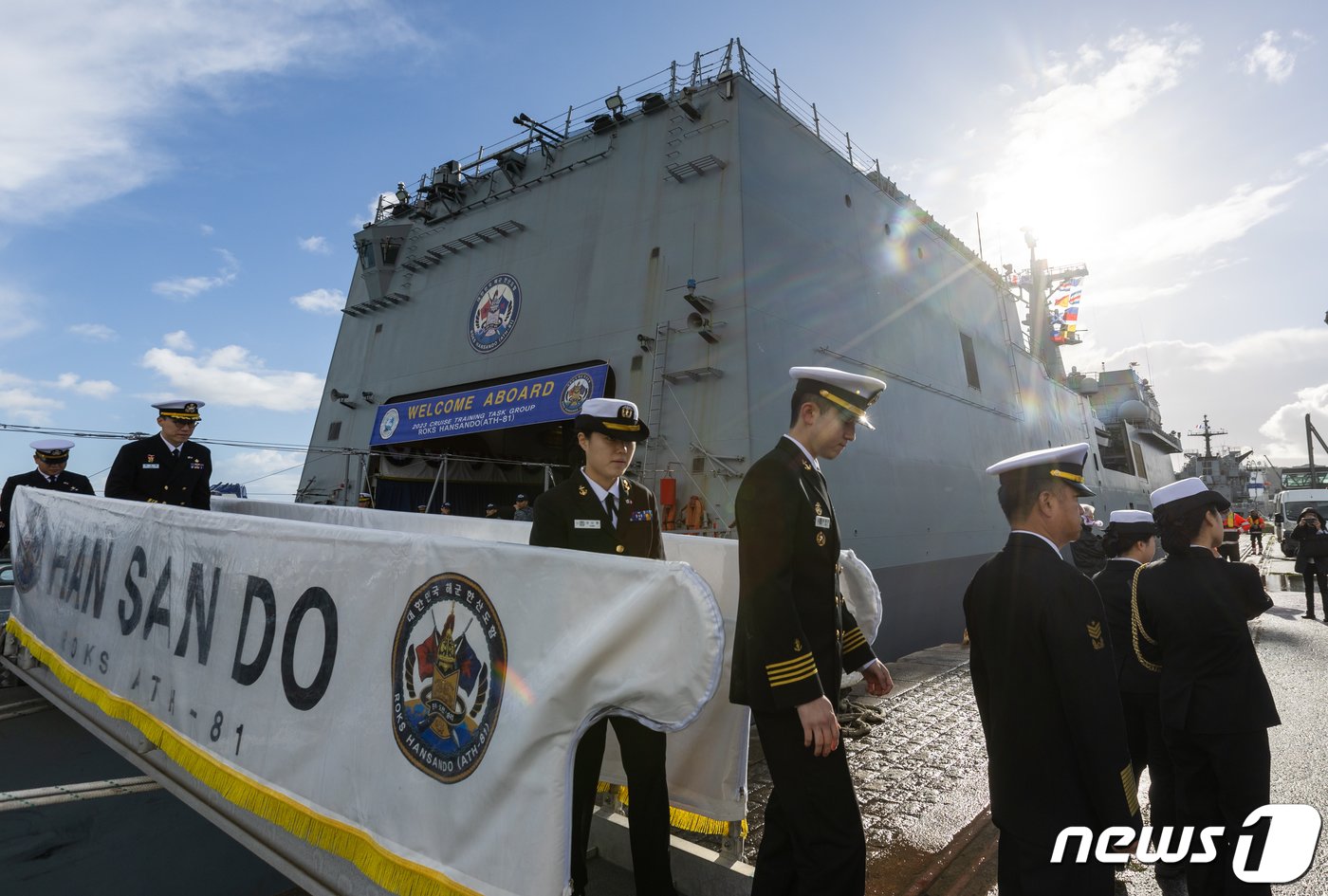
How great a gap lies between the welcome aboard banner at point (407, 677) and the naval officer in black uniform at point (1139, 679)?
252cm

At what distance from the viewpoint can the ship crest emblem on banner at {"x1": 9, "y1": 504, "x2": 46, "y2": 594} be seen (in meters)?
4.18

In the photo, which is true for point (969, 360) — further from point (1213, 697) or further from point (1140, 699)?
point (1213, 697)

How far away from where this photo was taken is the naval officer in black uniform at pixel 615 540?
2410 mm

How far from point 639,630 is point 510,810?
0.66 m

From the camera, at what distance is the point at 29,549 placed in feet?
14.2

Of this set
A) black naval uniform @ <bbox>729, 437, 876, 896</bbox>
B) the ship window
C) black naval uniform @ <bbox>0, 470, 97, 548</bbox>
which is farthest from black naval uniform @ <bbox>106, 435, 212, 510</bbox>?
the ship window

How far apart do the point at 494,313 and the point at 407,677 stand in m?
10.7

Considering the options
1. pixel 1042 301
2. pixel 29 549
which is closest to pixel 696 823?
pixel 29 549

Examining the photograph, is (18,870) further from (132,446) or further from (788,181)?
(788,181)

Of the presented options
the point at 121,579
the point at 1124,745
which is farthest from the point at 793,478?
the point at 121,579

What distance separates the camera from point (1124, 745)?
171 cm

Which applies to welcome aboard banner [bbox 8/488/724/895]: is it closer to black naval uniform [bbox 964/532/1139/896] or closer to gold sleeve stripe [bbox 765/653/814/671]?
gold sleeve stripe [bbox 765/653/814/671]

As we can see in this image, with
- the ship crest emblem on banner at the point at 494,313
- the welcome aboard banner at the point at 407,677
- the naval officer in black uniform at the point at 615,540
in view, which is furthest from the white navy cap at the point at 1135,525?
the ship crest emblem on banner at the point at 494,313

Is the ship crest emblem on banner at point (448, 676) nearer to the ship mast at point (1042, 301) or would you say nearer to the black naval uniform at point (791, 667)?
the black naval uniform at point (791, 667)
